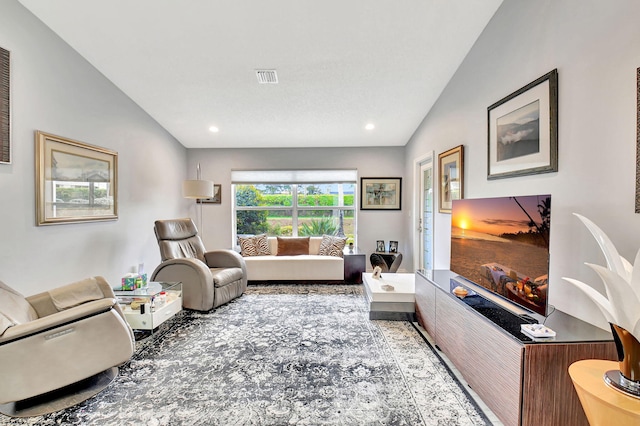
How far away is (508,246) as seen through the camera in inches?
72.6

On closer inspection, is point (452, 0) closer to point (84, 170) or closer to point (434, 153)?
point (434, 153)

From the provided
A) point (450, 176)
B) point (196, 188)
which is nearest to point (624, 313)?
point (450, 176)

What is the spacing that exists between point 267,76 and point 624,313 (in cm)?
325

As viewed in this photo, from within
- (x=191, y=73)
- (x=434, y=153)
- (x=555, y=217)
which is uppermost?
(x=191, y=73)

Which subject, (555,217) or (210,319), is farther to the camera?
(210,319)

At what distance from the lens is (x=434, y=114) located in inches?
144

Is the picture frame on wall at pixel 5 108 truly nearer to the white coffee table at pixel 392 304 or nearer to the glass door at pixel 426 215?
the white coffee table at pixel 392 304

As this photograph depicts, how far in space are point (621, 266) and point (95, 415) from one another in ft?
8.90

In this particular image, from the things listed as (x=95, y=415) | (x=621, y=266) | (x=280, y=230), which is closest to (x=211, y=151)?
(x=280, y=230)

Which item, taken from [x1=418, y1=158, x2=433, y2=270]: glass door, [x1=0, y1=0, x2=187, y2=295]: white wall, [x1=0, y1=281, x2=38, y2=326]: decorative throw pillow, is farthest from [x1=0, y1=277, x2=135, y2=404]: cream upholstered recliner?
[x1=418, y1=158, x2=433, y2=270]: glass door

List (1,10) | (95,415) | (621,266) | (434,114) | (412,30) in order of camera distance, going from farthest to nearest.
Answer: (434,114)
(412,30)
(1,10)
(95,415)
(621,266)

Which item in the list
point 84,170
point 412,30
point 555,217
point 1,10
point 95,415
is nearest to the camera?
point 95,415

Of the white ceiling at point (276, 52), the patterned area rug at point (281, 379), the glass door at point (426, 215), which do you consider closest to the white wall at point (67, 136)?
the white ceiling at point (276, 52)

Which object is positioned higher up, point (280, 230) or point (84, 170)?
point (84, 170)
